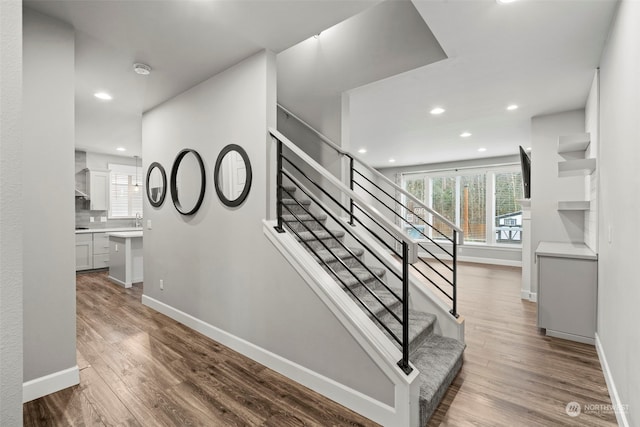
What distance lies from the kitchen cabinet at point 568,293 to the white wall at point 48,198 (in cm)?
425

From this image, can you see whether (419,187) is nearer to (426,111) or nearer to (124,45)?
(426,111)

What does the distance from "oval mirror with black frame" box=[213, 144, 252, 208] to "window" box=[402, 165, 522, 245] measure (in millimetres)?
6752

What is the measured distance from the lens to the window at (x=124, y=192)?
7.11 meters

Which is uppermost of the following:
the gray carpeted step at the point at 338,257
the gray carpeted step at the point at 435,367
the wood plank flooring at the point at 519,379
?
the gray carpeted step at the point at 338,257

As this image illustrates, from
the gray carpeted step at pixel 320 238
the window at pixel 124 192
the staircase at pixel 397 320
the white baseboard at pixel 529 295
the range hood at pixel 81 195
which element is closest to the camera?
the staircase at pixel 397 320

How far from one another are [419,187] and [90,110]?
767cm

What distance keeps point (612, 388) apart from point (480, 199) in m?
6.32

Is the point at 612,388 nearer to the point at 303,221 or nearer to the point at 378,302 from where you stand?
the point at 378,302

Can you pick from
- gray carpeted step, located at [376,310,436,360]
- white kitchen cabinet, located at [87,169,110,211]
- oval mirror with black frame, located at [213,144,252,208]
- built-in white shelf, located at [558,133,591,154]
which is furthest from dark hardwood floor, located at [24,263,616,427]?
white kitchen cabinet, located at [87,169,110,211]

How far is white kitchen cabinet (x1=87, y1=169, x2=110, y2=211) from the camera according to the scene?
6.61 meters

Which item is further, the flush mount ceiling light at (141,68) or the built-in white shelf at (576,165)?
the built-in white shelf at (576,165)

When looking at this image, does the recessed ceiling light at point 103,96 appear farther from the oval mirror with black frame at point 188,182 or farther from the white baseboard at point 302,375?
the white baseboard at point 302,375

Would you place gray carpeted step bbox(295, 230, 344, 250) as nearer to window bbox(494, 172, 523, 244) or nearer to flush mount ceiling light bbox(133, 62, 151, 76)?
flush mount ceiling light bbox(133, 62, 151, 76)

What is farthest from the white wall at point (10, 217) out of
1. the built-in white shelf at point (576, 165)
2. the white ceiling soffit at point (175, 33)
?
the built-in white shelf at point (576, 165)
